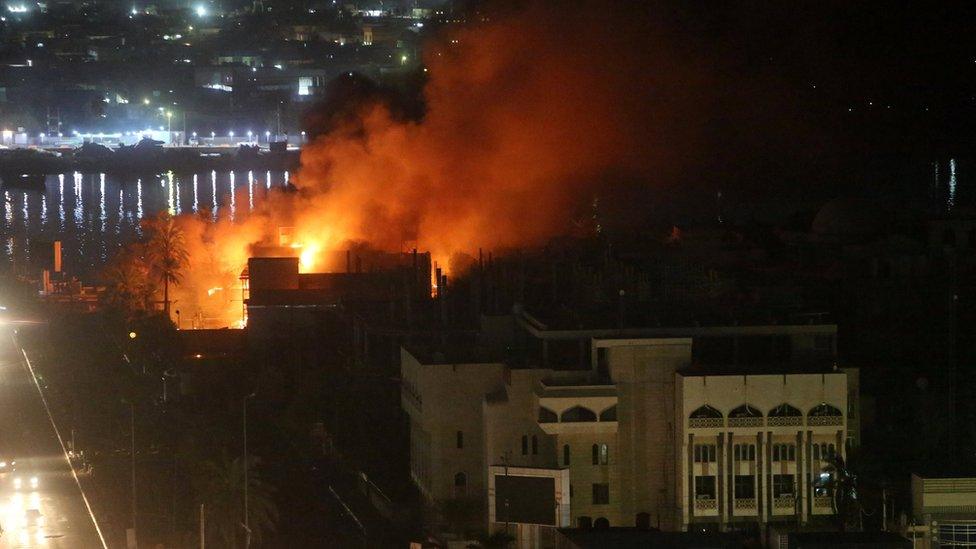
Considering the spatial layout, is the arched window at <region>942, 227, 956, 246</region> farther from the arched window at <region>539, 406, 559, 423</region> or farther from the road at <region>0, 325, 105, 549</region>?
the arched window at <region>539, 406, 559, 423</region>

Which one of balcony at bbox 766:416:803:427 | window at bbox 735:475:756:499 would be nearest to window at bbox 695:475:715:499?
window at bbox 735:475:756:499

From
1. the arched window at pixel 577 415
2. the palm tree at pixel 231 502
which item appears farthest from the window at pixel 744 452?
the palm tree at pixel 231 502

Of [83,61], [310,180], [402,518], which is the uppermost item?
[83,61]

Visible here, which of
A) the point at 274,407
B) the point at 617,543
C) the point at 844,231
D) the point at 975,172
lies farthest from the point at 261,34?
the point at 617,543

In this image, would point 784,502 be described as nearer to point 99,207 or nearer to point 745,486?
point 745,486

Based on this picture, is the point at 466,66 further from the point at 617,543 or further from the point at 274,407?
the point at 617,543

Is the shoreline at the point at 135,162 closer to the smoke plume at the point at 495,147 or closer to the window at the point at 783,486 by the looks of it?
the smoke plume at the point at 495,147

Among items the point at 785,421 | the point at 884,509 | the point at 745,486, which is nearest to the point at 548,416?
the point at 745,486
